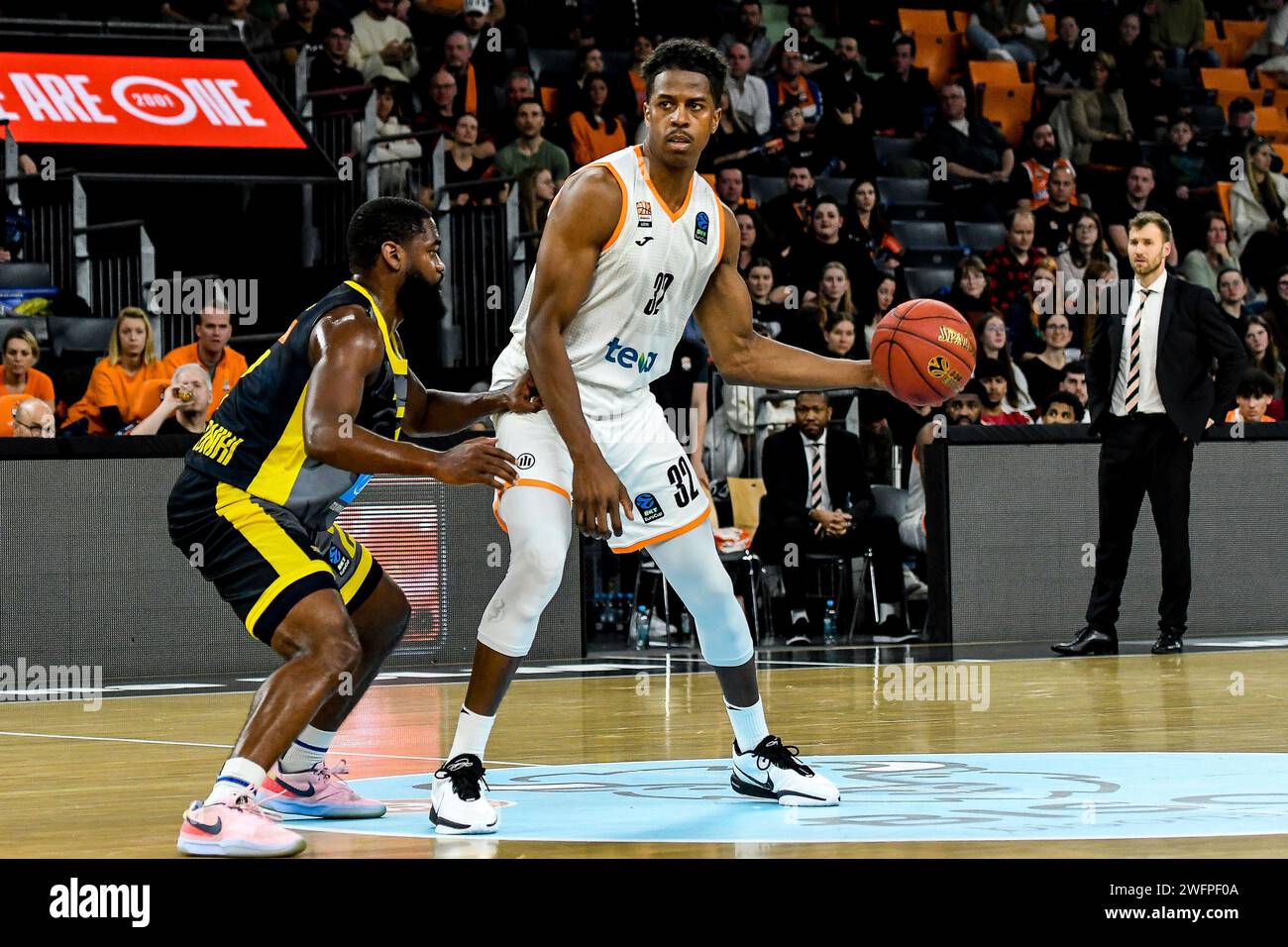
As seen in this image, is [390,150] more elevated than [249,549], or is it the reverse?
[390,150]

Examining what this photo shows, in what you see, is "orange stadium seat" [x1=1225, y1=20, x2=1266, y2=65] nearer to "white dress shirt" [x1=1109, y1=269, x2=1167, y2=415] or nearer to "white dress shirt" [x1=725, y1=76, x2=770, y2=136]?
"white dress shirt" [x1=725, y1=76, x2=770, y2=136]

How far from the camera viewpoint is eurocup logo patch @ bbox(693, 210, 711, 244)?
5.12 m

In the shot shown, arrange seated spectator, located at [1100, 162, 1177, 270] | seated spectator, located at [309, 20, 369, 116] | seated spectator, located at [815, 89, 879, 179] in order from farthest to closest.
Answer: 1. seated spectator, located at [1100, 162, 1177, 270]
2. seated spectator, located at [815, 89, 879, 179]
3. seated spectator, located at [309, 20, 369, 116]

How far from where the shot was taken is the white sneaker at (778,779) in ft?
16.0

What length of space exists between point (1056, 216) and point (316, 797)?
12.7 m

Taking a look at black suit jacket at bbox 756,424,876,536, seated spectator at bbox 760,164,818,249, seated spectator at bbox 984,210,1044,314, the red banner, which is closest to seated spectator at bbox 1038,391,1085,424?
black suit jacket at bbox 756,424,876,536

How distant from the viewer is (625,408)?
5.10 meters

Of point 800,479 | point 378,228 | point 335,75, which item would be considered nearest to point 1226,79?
point 335,75

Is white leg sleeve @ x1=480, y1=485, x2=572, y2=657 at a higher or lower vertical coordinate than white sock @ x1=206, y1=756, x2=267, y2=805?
higher

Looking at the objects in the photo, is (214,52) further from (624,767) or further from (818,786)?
(818,786)

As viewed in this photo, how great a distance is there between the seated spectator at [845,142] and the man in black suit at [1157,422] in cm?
708

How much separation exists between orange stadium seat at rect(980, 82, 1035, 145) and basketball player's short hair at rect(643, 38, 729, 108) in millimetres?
14500

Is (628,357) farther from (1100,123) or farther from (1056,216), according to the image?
(1100,123)
